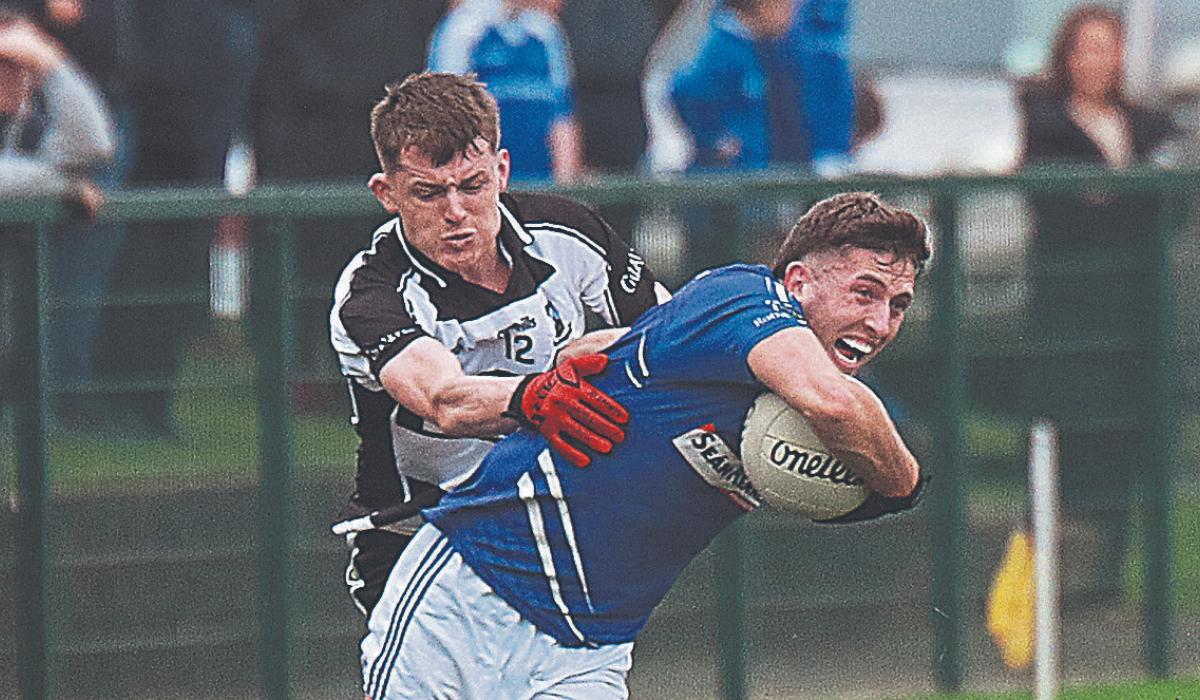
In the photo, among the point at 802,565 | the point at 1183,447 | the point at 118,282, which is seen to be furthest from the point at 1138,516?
the point at 118,282

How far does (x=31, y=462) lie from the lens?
8.00 m

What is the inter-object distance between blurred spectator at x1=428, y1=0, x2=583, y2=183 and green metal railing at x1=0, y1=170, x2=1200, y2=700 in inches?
48.8

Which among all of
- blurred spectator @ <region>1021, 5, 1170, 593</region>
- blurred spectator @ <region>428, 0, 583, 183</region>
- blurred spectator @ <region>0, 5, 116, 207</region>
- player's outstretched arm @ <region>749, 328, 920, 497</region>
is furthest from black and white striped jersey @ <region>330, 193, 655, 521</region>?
blurred spectator @ <region>428, 0, 583, 183</region>

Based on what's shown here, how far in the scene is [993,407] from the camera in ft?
29.8

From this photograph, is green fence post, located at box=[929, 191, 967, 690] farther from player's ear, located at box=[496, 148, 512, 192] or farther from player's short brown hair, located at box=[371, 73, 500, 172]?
player's short brown hair, located at box=[371, 73, 500, 172]

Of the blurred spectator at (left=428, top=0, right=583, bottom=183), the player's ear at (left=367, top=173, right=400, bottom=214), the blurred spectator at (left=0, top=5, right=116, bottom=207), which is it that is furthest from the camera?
the blurred spectator at (left=428, top=0, right=583, bottom=183)

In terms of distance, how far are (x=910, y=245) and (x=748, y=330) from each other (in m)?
0.44

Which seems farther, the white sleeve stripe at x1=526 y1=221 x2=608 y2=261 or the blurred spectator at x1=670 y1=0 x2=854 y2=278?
the blurred spectator at x1=670 y1=0 x2=854 y2=278

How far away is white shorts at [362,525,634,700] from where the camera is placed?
5250mm

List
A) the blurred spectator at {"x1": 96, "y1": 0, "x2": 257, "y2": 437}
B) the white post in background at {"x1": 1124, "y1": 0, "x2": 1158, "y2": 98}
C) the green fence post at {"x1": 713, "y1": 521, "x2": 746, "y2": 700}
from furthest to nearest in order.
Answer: the white post in background at {"x1": 1124, "y1": 0, "x2": 1158, "y2": 98} → the blurred spectator at {"x1": 96, "y1": 0, "x2": 257, "y2": 437} → the green fence post at {"x1": 713, "y1": 521, "x2": 746, "y2": 700}

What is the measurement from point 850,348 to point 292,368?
364cm

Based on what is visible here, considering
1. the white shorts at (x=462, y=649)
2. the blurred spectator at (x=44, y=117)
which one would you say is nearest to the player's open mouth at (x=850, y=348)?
the white shorts at (x=462, y=649)

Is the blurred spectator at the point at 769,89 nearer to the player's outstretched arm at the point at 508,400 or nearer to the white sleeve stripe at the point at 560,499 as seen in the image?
the player's outstretched arm at the point at 508,400

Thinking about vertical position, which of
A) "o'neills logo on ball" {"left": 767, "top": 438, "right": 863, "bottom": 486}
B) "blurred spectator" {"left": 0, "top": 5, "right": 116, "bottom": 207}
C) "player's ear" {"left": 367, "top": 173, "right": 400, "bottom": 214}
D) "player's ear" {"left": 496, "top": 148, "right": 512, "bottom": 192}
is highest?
"blurred spectator" {"left": 0, "top": 5, "right": 116, "bottom": 207}
